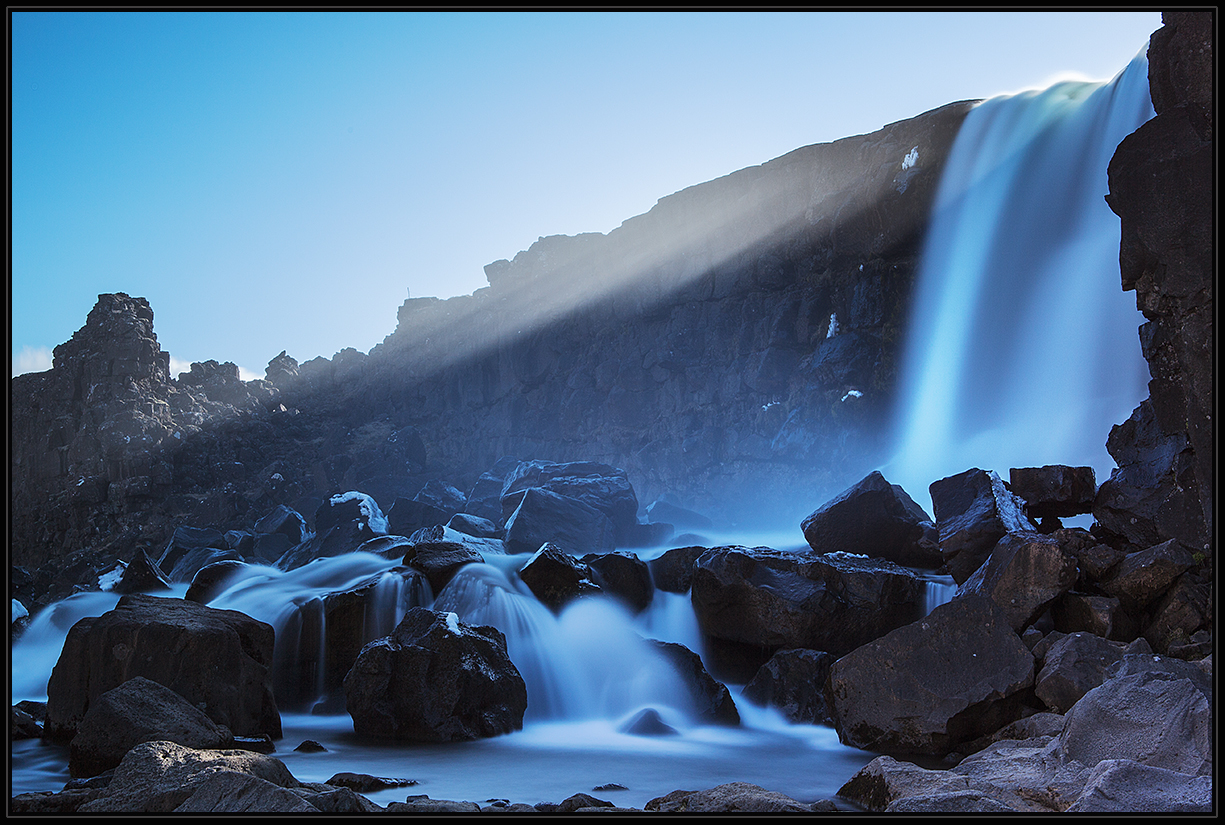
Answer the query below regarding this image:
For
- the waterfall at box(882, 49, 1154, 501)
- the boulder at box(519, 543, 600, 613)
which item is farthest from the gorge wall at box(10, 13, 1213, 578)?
the boulder at box(519, 543, 600, 613)

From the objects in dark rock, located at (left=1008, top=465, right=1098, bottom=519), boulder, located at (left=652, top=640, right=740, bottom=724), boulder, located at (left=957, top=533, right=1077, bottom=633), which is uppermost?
dark rock, located at (left=1008, top=465, right=1098, bottom=519)

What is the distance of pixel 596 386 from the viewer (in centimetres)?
4159

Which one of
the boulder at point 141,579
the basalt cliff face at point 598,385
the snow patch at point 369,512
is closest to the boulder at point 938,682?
the boulder at point 141,579

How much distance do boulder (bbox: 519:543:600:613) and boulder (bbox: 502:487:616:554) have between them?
801 cm

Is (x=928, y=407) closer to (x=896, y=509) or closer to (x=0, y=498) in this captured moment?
(x=896, y=509)

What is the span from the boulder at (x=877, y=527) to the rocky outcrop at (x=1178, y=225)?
404cm

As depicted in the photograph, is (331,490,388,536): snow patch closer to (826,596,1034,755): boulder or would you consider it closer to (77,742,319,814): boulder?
(826,596,1034,755): boulder

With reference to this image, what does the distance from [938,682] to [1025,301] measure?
22.4m

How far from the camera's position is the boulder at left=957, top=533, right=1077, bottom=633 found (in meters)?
8.08

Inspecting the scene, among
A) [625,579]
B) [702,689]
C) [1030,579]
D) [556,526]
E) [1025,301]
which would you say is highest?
[1025,301]

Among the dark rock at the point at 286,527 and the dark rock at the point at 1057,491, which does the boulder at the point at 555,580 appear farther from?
the dark rock at the point at 286,527

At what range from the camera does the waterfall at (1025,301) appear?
2195cm

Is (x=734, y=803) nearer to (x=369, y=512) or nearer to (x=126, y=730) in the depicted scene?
(x=126, y=730)

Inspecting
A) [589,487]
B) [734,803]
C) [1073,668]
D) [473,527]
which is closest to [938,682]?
[1073,668]
